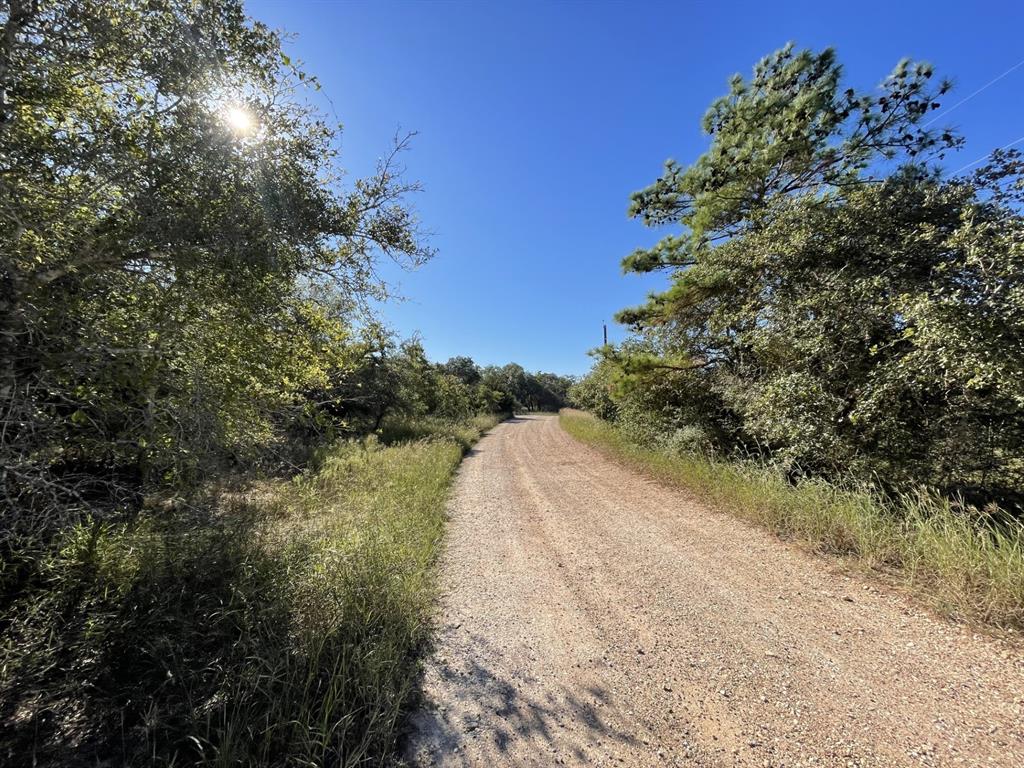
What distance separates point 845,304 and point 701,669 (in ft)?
17.7

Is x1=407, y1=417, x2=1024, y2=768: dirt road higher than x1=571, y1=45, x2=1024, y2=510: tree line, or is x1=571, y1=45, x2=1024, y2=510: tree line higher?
x1=571, y1=45, x2=1024, y2=510: tree line

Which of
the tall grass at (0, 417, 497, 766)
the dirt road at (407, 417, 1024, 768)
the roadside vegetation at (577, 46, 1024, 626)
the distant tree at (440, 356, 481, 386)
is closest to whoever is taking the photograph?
the tall grass at (0, 417, 497, 766)

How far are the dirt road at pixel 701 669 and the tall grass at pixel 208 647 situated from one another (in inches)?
17.1

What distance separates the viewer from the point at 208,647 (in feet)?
7.46

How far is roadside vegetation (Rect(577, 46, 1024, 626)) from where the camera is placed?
3.58 meters

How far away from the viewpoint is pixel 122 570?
2645mm

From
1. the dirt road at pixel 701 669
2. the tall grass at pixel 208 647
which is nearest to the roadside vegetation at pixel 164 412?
the tall grass at pixel 208 647

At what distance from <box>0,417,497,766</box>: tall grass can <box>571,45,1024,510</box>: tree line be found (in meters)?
5.99

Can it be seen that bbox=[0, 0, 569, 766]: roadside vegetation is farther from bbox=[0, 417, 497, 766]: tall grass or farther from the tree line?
the tree line

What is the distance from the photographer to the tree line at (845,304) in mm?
3928

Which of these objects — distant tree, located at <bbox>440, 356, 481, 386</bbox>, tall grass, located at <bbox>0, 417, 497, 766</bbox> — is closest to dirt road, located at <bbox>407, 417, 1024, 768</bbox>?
tall grass, located at <bbox>0, 417, 497, 766</bbox>

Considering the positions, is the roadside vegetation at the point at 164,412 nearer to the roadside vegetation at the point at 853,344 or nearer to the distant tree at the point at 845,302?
the roadside vegetation at the point at 853,344

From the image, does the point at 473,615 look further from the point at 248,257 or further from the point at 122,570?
the point at 248,257

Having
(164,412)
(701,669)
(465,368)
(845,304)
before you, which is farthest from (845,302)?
(465,368)
